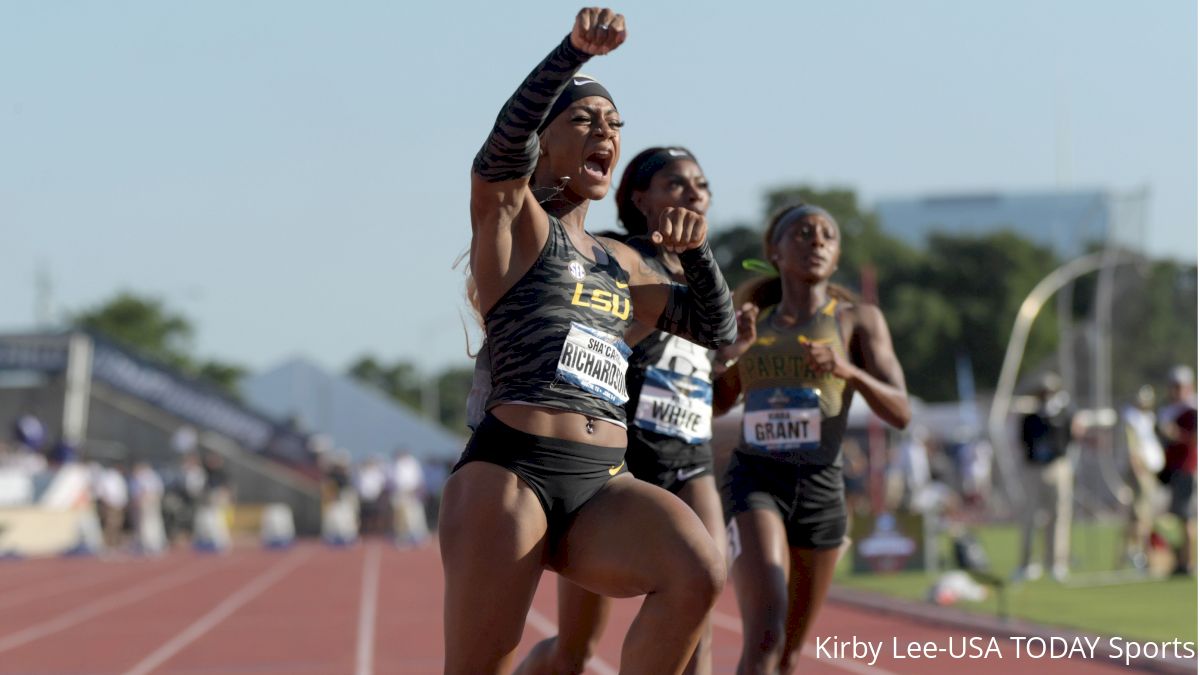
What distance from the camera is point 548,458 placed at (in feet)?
14.6

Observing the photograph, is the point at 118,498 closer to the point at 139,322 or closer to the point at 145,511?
the point at 145,511

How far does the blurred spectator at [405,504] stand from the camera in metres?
34.0

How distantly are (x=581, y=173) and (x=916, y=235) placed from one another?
114732 millimetres

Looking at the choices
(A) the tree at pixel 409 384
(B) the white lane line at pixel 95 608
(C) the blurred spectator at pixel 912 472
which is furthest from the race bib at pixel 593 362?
(A) the tree at pixel 409 384

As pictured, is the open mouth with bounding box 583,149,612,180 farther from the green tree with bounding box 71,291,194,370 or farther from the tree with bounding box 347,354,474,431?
the tree with bounding box 347,354,474,431

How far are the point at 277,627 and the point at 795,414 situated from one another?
855 centimetres

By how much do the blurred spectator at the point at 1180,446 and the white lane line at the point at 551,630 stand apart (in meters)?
5.58

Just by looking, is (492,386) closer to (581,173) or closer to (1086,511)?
(581,173)

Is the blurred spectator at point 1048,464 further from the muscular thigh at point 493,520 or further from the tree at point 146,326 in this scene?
the tree at point 146,326

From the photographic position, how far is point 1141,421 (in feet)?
55.3

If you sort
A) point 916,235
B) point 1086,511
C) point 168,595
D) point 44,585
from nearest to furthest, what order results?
point 168,595 → point 44,585 → point 1086,511 → point 916,235

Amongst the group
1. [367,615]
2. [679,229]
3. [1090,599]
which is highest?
[679,229]

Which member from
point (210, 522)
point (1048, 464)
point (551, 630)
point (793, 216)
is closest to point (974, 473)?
point (210, 522)

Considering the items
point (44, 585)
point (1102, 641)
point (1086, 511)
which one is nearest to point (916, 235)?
point (1086, 511)
